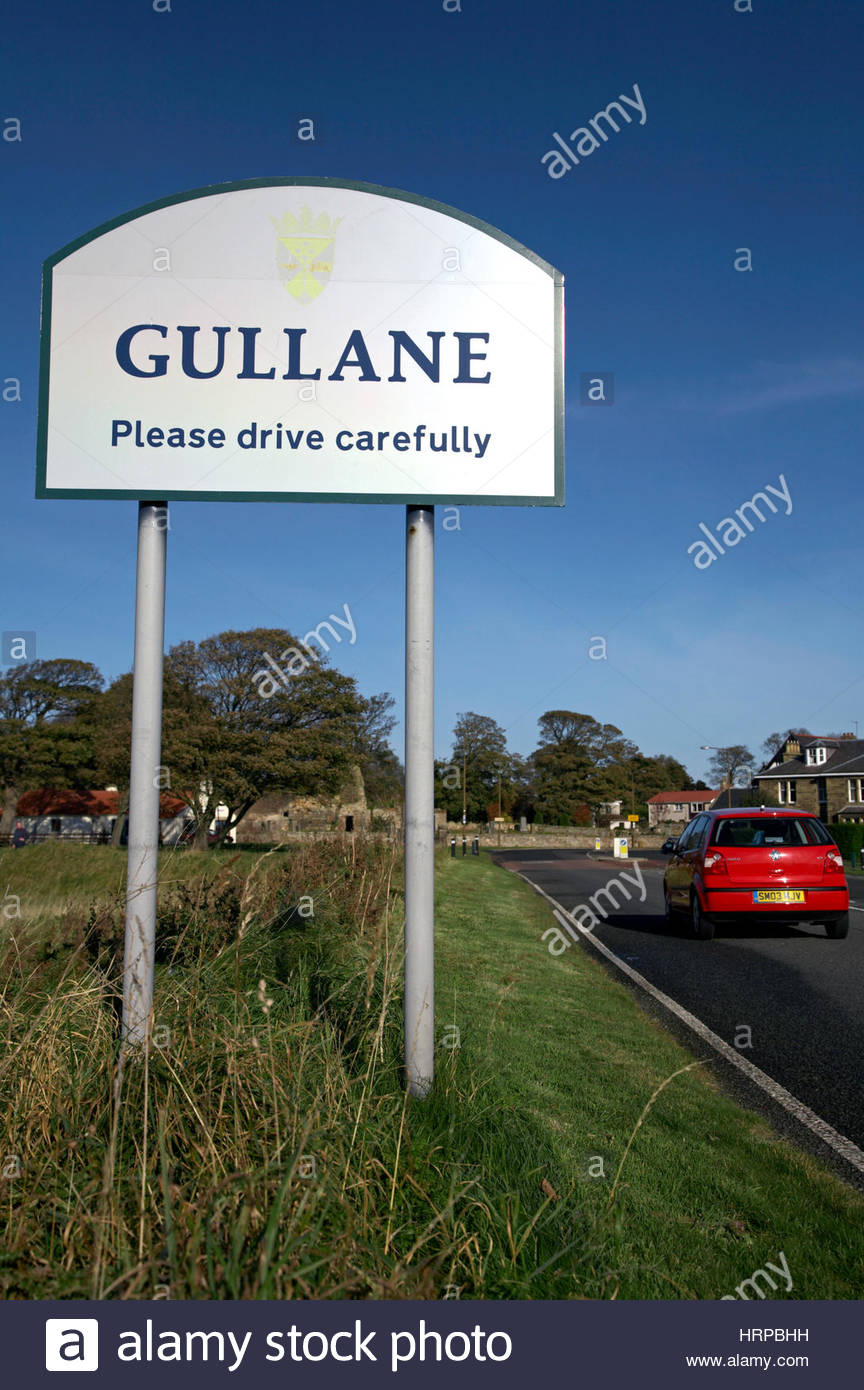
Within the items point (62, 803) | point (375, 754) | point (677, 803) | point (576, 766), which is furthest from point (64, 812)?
point (677, 803)

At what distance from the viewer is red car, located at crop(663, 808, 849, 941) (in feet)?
41.6

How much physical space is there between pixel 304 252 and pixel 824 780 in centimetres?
8463

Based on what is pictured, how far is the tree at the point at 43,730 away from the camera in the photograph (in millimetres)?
58125

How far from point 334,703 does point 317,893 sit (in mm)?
31273

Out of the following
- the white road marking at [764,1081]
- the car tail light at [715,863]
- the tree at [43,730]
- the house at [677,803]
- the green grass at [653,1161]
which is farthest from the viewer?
the house at [677,803]

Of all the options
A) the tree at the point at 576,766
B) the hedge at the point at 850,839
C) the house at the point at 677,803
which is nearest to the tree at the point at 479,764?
the tree at the point at 576,766

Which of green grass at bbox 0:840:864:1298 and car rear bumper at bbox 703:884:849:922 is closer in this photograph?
green grass at bbox 0:840:864:1298

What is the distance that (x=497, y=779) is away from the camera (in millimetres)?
101938

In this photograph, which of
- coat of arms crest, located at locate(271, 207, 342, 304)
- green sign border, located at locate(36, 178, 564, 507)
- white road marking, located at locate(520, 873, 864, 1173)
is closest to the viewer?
white road marking, located at locate(520, 873, 864, 1173)

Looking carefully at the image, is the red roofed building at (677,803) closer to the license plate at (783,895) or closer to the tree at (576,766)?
the tree at (576,766)

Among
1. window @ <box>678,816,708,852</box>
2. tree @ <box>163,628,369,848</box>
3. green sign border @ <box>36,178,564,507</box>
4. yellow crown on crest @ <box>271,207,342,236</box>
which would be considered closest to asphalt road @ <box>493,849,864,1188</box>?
window @ <box>678,816,708,852</box>

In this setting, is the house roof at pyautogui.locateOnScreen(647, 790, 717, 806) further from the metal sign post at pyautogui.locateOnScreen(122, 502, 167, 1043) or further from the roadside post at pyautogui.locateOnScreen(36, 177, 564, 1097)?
the metal sign post at pyautogui.locateOnScreen(122, 502, 167, 1043)

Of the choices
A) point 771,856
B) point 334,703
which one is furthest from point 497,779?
point 771,856

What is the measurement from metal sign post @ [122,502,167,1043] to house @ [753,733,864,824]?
3087 inches
